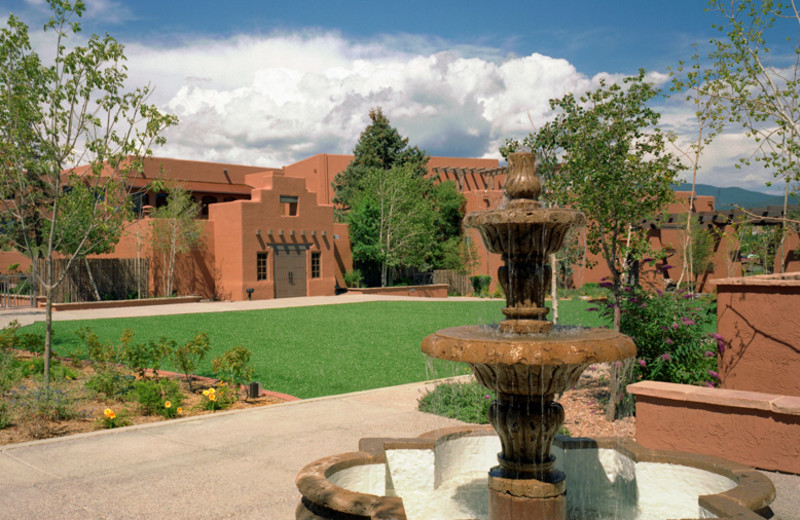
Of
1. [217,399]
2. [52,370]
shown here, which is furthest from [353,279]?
[217,399]

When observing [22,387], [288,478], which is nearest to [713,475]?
A: [288,478]

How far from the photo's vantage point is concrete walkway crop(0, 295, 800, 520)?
5.25m

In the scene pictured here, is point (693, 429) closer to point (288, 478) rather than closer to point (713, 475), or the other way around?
point (713, 475)

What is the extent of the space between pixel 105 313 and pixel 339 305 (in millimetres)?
8876

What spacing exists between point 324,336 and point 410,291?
719 inches

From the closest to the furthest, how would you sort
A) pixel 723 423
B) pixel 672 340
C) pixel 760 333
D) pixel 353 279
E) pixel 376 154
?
pixel 723 423, pixel 760 333, pixel 672 340, pixel 353 279, pixel 376 154

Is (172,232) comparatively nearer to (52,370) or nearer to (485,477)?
(52,370)

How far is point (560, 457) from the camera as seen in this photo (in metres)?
5.71

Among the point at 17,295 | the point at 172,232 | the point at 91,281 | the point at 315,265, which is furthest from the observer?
the point at 315,265

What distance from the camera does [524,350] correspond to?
388 cm

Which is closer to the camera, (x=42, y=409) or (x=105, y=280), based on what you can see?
(x=42, y=409)

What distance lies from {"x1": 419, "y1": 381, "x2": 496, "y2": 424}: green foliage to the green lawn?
1.72 feet

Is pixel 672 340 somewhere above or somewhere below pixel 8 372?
above

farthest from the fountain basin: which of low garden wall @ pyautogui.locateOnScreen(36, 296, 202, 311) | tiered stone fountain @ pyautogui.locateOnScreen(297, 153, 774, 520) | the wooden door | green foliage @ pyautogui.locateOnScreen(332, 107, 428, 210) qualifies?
green foliage @ pyautogui.locateOnScreen(332, 107, 428, 210)
